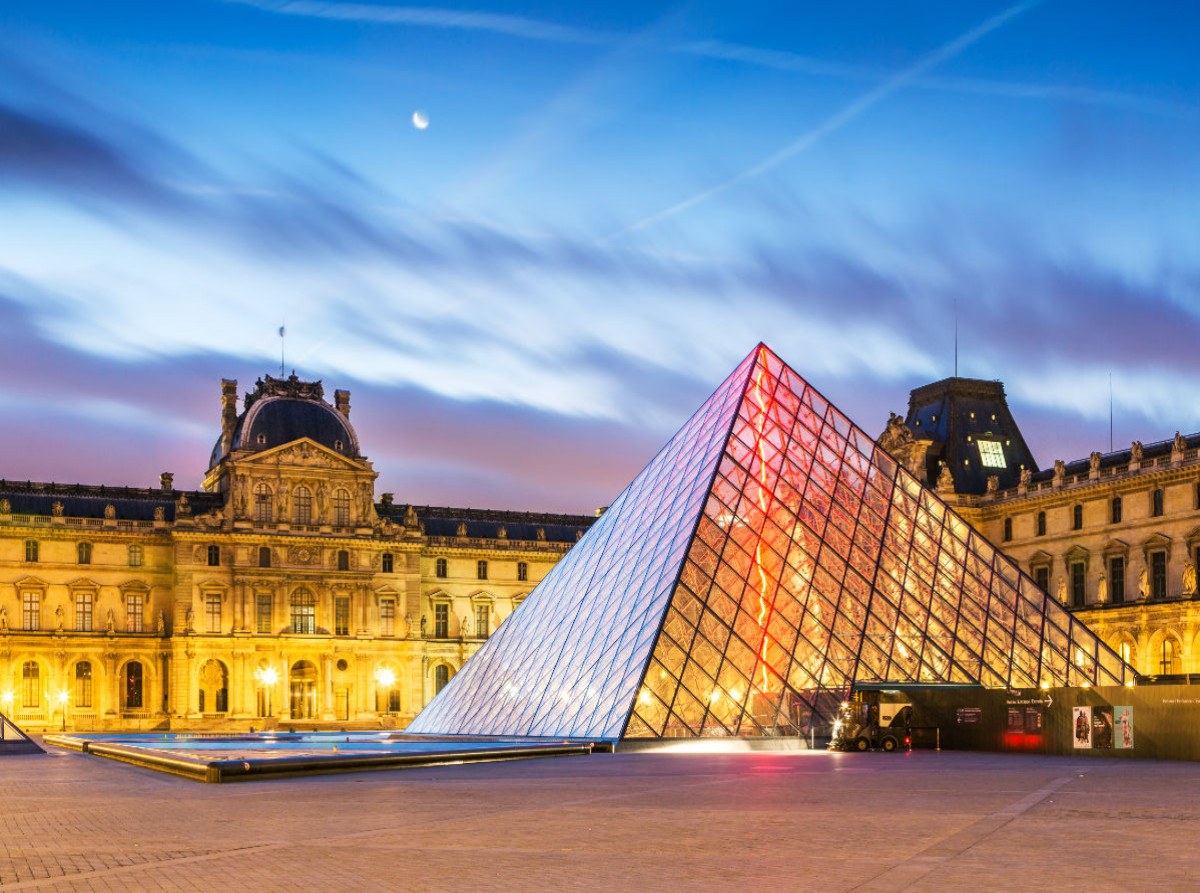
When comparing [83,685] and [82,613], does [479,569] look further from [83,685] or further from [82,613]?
[83,685]

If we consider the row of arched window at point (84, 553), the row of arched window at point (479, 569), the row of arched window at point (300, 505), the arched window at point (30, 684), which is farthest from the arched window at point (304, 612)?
the arched window at point (30, 684)

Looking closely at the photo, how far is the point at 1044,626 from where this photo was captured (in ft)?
127

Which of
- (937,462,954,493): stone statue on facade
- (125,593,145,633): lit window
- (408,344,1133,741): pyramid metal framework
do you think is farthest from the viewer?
(125,593,145,633): lit window

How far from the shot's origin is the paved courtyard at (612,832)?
1166 cm

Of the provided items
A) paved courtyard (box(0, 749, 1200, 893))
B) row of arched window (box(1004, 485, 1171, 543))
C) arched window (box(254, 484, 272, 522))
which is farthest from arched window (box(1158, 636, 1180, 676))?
arched window (box(254, 484, 272, 522))

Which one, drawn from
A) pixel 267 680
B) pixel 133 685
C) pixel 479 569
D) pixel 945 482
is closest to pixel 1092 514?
pixel 945 482

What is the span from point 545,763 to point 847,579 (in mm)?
11891

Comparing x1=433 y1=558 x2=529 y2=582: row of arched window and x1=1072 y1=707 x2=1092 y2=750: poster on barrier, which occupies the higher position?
x1=433 y1=558 x2=529 y2=582: row of arched window

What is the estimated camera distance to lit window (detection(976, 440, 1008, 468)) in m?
77.1

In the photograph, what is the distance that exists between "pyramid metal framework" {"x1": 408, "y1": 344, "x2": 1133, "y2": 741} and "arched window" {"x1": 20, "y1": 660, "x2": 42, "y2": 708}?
35.2 m

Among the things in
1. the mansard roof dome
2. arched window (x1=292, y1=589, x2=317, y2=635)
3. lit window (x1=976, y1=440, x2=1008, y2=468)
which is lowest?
arched window (x1=292, y1=589, x2=317, y2=635)

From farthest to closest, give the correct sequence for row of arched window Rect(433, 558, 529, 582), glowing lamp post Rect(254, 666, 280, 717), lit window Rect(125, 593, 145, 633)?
row of arched window Rect(433, 558, 529, 582) → glowing lamp post Rect(254, 666, 280, 717) → lit window Rect(125, 593, 145, 633)

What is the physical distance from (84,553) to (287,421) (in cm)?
1200

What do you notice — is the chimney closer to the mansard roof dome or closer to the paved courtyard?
the mansard roof dome
